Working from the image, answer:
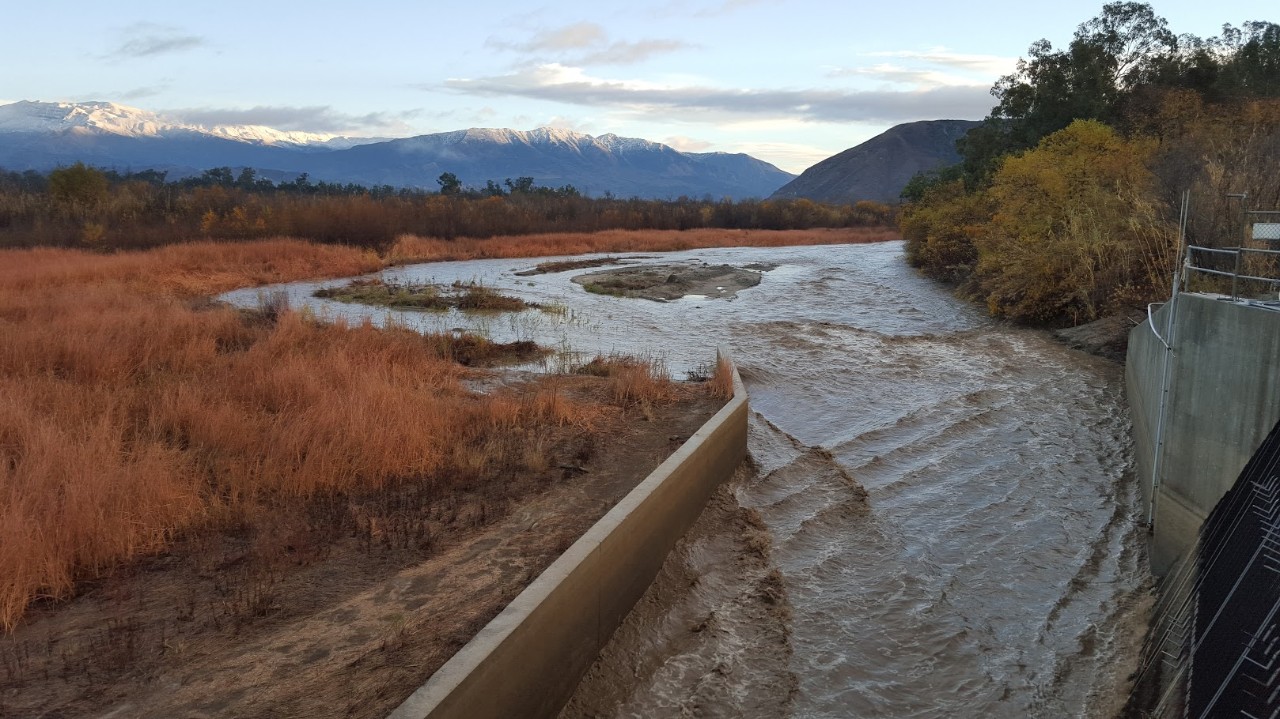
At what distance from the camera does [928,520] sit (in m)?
8.17

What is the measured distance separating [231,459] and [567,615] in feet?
12.3

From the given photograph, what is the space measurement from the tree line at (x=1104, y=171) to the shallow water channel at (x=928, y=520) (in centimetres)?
212

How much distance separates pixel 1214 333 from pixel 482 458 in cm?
640

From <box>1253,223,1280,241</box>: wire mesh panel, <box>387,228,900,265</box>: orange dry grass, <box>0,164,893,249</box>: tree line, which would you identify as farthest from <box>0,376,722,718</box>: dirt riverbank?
<box>387,228,900,265</box>: orange dry grass

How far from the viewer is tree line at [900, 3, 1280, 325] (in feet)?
54.7

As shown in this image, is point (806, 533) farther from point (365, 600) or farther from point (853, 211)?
point (853, 211)

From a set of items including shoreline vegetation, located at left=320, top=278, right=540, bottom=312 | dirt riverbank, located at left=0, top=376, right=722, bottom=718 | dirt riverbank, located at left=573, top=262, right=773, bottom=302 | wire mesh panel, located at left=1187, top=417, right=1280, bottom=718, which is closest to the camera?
dirt riverbank, located at left=0, top=376, right=722, bottom=718

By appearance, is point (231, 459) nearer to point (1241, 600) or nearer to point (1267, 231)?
point (1241, 600)

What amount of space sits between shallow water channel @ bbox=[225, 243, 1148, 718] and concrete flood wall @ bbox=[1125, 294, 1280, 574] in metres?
0.60

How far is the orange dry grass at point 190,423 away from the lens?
5.52m

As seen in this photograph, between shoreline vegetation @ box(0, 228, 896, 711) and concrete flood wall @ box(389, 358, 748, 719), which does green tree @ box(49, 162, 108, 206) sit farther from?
concrete flood wall @ box(389, 358, 748, 719)

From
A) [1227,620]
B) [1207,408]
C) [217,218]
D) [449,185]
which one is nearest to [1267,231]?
[1207,408]

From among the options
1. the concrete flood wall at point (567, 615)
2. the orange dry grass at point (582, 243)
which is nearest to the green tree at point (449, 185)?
the orange dry grass at point (582, 243)

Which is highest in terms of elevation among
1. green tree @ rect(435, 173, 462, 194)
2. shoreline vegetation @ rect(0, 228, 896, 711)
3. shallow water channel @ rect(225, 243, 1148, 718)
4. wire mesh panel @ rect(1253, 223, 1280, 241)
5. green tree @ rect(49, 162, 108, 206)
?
green tree @ rect(435, 173, 462, 194)
